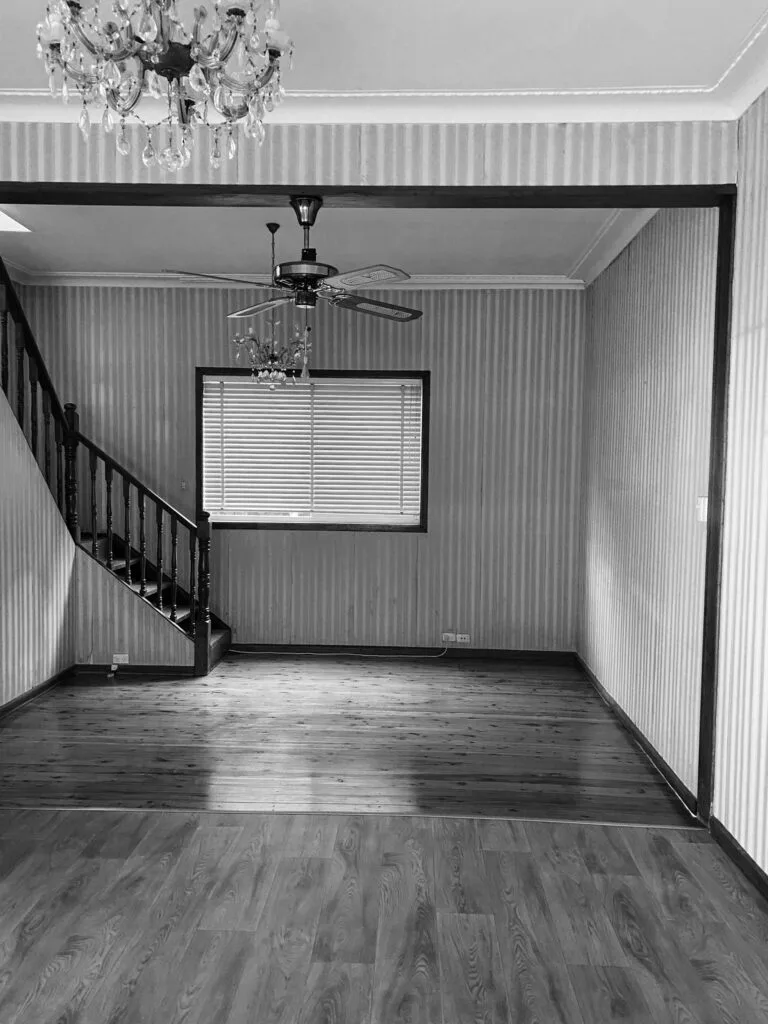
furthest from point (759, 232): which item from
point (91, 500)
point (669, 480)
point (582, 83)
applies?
point (91, 500)

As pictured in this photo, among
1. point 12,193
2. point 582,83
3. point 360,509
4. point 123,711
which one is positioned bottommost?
point 123,711

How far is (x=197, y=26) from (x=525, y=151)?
2282 mm

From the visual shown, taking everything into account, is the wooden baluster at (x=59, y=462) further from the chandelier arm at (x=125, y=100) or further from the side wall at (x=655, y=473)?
the chandelier arm at (x=125, y=100)

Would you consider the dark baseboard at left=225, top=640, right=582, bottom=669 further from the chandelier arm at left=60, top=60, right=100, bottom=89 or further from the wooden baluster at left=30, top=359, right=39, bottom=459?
the chandelier arm at left=60, top=60, right=100, bottom=89

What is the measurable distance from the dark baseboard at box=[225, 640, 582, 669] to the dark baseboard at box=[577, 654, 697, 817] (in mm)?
631

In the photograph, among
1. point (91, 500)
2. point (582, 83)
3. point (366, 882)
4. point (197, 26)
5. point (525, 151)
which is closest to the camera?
point (197, 26)

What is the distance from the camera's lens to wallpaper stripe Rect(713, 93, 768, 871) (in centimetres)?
337

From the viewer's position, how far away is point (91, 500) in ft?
23.6

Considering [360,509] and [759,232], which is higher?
[759,232]

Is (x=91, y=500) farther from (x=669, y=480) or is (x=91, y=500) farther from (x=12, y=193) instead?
(x=669, y=480)

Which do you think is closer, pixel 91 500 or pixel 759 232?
pixel 759 232

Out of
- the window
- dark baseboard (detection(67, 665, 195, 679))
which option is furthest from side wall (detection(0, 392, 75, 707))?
the window

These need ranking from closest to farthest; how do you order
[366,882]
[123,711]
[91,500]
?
[366,882] < [123,711] < [91,500]

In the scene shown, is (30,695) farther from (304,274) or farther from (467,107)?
(467,107)
